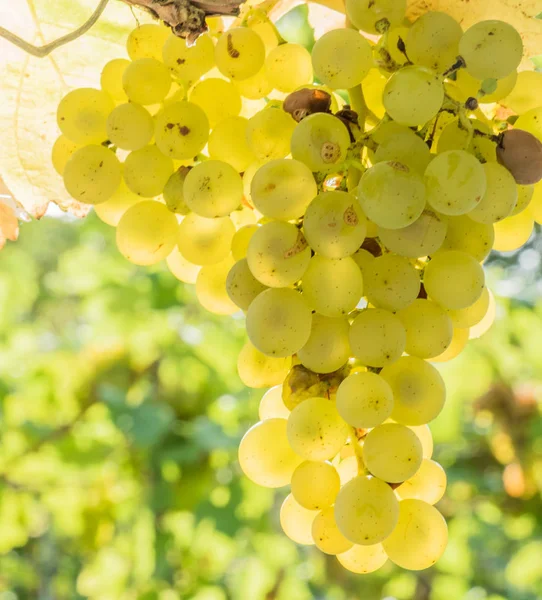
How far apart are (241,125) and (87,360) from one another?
137 centimetres

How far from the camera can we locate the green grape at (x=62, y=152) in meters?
0.64

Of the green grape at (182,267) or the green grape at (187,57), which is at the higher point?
the green grape at (187,57)

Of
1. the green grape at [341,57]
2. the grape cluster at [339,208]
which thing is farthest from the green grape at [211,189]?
the green grape at [341,57]

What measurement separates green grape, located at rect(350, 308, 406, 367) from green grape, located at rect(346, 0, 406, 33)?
229 mm

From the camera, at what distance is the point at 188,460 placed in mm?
1739

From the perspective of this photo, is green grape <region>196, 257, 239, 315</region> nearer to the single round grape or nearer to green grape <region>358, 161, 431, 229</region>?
the single round grape

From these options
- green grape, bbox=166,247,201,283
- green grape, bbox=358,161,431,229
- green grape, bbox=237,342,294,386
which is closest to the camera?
green grape, bbox=358,161,431,229

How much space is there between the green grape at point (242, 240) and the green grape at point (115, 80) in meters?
0.17

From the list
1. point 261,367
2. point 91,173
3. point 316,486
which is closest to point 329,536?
point 316,486

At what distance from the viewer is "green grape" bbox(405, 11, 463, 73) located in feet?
1.74

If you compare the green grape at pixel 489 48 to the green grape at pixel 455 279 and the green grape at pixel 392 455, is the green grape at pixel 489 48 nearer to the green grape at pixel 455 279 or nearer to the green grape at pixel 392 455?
the green grape at pixel 455 279

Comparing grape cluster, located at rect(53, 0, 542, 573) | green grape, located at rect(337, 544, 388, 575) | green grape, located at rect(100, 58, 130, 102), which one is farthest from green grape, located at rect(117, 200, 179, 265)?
green grape, located at rect(337, 544, 388, 575)

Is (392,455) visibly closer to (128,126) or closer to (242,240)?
(242,240)

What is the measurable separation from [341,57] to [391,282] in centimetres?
18
